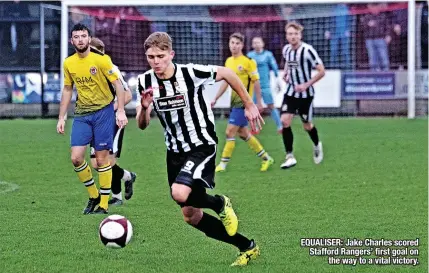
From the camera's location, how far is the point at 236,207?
1004cm

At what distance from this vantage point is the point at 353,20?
2508 cm

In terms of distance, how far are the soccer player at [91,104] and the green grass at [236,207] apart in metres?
0.42

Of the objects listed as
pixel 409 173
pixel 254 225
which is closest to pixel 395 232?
pixel 254 225

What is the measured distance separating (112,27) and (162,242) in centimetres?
1751

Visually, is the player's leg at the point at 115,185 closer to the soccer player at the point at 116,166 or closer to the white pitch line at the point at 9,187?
the soccer player at the point at 116,166

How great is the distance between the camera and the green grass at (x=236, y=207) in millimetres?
7270

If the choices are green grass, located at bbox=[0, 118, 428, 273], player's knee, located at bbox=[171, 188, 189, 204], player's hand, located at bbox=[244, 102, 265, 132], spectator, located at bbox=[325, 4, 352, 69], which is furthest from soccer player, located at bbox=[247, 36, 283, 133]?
player's knee, located at bbox=[171, 188, 189, 204]

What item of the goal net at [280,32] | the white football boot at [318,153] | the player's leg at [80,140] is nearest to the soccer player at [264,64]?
the white football boot at [318,153]

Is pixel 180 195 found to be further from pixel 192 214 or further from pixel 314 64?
pixel 314 64

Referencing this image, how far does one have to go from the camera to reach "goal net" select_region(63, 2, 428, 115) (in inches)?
965

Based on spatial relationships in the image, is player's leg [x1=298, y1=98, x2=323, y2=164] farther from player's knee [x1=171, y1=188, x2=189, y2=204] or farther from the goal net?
the goal net

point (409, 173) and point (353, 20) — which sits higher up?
point (353, 20)

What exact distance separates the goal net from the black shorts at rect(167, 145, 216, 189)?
56.2 ft

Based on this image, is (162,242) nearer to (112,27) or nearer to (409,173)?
(409,173)
